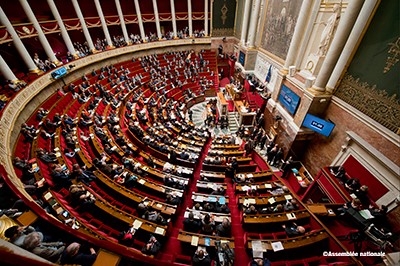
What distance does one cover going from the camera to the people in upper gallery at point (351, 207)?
200 inches

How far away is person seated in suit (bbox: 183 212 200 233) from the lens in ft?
17.0

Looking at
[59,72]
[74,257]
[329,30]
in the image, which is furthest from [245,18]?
[74,257]

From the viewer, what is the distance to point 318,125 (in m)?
7.64

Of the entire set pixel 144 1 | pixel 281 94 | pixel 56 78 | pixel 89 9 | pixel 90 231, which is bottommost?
pixel 90 231

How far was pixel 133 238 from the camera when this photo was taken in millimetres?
4723

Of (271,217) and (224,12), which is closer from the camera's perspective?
(271,217)

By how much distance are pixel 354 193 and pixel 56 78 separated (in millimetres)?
15203

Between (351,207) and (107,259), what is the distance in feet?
20.0

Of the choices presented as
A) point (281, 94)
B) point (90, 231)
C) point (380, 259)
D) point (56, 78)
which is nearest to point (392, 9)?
point (281, 94)

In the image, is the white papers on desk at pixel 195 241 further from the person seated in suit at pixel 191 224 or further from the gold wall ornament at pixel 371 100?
the gold wall ornament at pixel 371 100

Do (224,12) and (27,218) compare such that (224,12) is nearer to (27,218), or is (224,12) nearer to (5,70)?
(5,70)

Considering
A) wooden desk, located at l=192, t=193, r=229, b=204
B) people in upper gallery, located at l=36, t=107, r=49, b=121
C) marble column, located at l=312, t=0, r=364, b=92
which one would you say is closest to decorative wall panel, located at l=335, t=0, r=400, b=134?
marble column, located at l=312, t=0, r=364, b=92

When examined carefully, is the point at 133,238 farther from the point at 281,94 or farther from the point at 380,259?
the point at 281,94

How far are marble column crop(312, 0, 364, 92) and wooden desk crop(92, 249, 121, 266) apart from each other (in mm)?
8633
